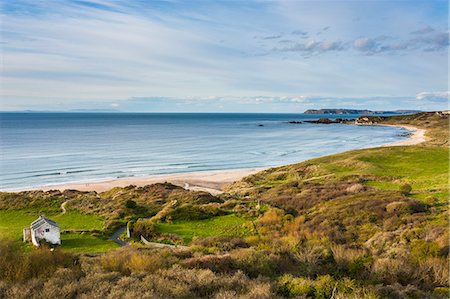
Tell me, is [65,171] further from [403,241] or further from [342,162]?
[403,241]

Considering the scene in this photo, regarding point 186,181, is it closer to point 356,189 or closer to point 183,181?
point 183,181

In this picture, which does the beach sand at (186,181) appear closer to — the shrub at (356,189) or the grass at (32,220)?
the grass at (32,220)

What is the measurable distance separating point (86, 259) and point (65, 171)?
53.9 metres

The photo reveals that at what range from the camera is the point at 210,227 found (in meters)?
23.6

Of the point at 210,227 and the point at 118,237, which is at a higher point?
the point at 210,227

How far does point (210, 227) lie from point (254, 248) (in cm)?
842

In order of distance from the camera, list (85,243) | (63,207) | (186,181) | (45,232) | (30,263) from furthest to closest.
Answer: (186,181), (63,207), (85,243), (45,232), (30,263)

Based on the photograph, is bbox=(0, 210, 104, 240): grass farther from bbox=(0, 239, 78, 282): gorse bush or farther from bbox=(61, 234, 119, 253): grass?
bbox=(0, 239, 78, 282): gorse bush

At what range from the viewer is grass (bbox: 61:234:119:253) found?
69.0ft

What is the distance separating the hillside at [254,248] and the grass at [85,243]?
231 mm

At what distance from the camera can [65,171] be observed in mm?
62656

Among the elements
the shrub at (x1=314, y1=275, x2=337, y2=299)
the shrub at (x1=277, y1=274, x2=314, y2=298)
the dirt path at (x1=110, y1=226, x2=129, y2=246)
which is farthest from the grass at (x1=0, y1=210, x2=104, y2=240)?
the shrub at (x1=314, y1=275, x2=337, y2=299)

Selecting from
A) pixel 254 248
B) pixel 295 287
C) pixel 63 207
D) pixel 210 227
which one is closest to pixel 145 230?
pixel 210 227

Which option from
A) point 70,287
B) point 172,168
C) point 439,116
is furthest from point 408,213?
point 439,116
